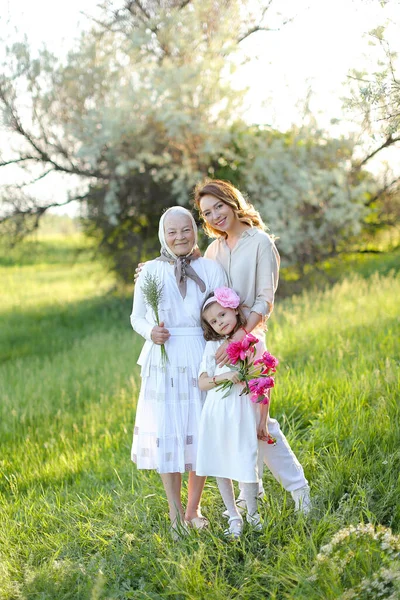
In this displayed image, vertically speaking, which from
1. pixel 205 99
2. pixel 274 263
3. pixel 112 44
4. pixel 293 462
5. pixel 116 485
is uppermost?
pixel 112 44

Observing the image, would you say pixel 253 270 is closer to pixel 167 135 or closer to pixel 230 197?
pixel 230 197

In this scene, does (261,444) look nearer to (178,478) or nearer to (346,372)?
(178,478)

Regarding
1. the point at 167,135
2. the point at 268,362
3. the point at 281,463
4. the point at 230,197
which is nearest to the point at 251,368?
the point at 268,362

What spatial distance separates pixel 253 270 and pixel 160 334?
62 centimetres

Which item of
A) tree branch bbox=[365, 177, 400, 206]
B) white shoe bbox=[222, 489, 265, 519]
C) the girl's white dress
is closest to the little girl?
the girl's white dress

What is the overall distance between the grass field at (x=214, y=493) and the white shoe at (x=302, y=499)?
56 millimetres

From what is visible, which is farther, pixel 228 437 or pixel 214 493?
pixel 214 493

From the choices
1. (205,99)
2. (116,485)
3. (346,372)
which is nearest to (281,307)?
(205,99)

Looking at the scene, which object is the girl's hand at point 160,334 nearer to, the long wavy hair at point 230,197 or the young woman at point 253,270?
the young woman at point 253,270

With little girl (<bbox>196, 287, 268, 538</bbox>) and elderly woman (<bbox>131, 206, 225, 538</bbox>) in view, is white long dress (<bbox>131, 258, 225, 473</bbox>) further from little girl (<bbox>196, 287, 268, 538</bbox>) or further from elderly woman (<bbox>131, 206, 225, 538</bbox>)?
little girl (<bbox>196, 287, 268, 538</bbox>)

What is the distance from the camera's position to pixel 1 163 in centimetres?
1209

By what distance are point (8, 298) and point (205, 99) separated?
24.5 feet

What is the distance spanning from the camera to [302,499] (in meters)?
3.79

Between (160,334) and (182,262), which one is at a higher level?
(182,262)
